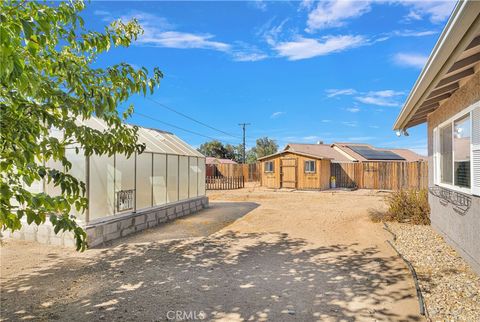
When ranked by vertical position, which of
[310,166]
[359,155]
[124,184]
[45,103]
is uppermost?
[359,155]

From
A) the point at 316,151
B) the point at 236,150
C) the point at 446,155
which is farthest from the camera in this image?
the point at 236,150

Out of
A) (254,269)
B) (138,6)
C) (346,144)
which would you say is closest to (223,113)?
(346,144)

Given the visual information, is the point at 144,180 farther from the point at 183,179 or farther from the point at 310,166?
the point at 310,166

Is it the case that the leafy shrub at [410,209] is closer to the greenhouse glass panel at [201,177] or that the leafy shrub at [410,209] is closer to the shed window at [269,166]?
the greenhouse glass panel at [201,177]

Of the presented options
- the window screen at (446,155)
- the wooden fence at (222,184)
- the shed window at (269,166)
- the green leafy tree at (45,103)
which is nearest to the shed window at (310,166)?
the shed window at (269,166)

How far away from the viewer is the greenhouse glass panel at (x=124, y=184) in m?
8.24

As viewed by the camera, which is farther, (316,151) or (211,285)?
(316,151)

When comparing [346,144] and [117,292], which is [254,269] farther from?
[346,144]

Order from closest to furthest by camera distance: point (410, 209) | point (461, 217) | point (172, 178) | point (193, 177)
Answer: point (461, 217) < point (410, 209) < point (172, 178) < point (193, 177)

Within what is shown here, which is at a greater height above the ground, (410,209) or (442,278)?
(410,209)

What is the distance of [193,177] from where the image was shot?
12.6 m

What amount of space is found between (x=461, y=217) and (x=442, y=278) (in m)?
1.46

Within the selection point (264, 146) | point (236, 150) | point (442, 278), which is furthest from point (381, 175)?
point (236, 150)

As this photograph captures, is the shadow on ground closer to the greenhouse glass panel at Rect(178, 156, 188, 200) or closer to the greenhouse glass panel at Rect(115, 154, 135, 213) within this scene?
the greenhouse glass panel at Rect(115, 154, 135, 213)
